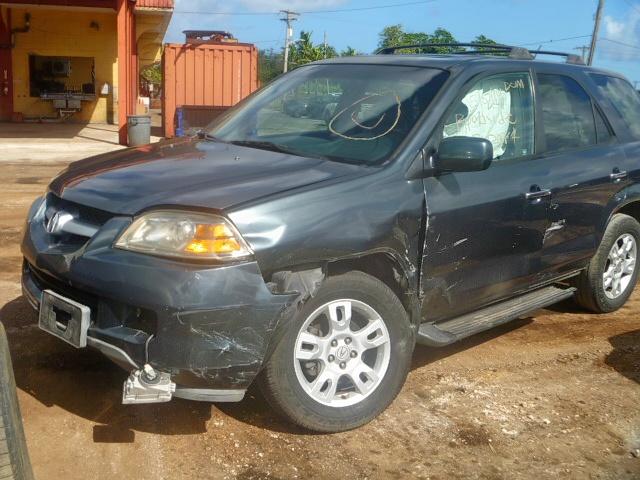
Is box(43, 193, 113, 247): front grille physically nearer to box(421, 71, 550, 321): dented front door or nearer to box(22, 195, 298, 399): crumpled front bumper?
box(22, 195, 298, 399): crumpled front bumper

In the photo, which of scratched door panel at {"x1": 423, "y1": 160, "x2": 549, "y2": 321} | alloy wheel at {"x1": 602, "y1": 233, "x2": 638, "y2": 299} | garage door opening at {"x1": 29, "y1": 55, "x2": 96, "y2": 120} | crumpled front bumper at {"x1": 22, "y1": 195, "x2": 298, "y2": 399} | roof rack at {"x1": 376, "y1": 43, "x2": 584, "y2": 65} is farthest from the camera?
garage door opening at {"x1": 29, "y1": 55, "x2": 96, "y2": 120}

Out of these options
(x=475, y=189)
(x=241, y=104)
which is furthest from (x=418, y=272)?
(x=241, y=104)

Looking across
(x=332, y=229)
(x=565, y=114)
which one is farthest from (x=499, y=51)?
(x=332, y=229)

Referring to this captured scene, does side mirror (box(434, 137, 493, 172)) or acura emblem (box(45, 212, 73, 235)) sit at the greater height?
side mirror (box(434, 137, 493, 172))

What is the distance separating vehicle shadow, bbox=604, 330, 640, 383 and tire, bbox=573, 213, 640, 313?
13.3 inches

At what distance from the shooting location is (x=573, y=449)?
3469mm

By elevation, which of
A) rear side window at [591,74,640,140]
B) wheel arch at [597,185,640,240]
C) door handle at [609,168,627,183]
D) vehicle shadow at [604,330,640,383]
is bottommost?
vehicle shadow at [604,330,640,383]

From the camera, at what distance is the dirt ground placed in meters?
3.20

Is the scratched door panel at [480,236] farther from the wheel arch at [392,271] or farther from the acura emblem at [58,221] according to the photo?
the acura emblem at [58,221]

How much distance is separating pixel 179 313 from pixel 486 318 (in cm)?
201

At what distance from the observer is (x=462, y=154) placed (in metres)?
3.61

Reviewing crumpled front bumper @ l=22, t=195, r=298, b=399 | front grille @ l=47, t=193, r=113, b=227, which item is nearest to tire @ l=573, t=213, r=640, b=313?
crumpled front bumper @ l=22, t=195, r=298, b=399

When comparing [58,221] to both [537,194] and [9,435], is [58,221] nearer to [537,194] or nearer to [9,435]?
[9,435]

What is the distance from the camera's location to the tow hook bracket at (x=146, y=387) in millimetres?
2975
